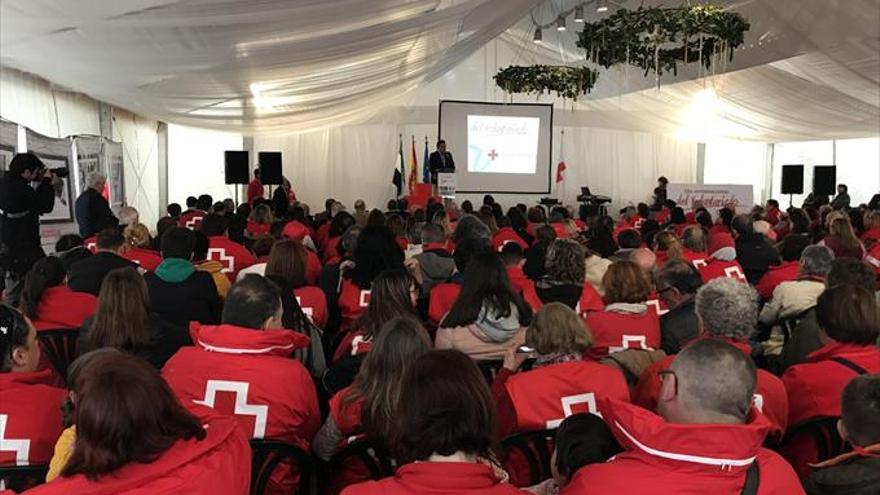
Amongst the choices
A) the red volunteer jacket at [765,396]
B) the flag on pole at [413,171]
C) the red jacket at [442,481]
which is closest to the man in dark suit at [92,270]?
the red volunteer jacket at [765,396]

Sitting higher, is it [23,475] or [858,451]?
[858,451]

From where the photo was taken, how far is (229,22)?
20.2 ft

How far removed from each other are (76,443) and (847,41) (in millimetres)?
10555

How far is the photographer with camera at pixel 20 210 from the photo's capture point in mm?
6707

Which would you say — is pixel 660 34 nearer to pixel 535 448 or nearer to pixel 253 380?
pixel 535 448

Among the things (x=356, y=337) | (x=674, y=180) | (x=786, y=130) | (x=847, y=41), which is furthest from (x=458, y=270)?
(x=674, y=180)

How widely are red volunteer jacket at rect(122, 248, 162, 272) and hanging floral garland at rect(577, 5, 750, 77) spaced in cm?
536

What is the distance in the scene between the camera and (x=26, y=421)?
7.66ft

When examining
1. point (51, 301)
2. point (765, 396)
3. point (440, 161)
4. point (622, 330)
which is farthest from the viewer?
point (440, 161)

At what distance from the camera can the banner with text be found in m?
13.4

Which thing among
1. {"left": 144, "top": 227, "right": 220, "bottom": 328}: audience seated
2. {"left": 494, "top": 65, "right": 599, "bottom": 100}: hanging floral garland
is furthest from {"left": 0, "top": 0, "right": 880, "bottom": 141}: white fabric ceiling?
{"left": 144, "top": 227, "right": 220, "bottom": 328}: audience seated

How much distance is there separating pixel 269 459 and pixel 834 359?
202 centimetres

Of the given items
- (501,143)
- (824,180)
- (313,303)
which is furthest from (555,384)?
(824,180)

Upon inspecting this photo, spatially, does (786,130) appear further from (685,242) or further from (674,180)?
(685,242)
